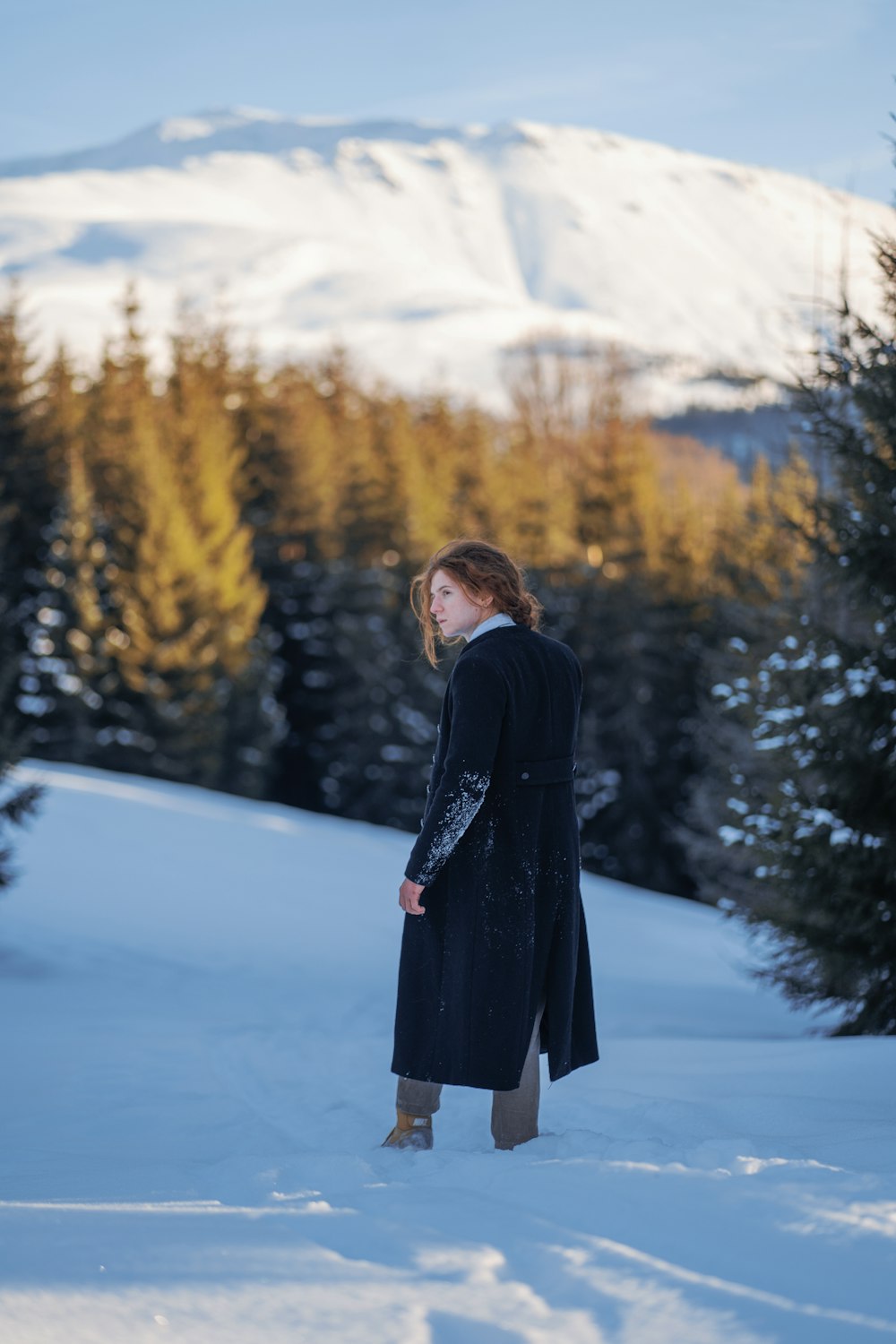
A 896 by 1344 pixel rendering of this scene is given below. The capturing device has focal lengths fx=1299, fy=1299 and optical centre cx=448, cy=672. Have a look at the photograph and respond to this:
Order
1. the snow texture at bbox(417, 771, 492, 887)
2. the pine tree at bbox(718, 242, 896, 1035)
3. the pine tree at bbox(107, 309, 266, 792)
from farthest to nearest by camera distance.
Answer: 1. the pine tree at bbox(107, 309, 266, 792)
2. the pine tree at bbox(718, 242, 896, 1035)
3. the snow texture at bbox(417, 771, 492, 887)

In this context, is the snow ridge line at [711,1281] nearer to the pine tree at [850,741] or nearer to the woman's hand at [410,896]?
the woman's hand at [410,896]

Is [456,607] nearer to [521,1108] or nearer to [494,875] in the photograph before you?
[494,875]

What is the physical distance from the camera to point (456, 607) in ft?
13.1

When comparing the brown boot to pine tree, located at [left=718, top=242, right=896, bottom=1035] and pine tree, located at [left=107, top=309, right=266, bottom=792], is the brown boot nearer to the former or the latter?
pine tree, located at [left=718, top=242, right=896, bottom=1035]

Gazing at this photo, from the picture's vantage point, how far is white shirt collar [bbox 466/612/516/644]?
3963mm

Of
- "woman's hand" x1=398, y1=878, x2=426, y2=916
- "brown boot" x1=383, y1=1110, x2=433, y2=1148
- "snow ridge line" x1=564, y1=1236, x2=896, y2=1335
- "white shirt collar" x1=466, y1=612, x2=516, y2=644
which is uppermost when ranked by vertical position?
"white shirt collar" x1=466, y1=612, x2=516, y2=644

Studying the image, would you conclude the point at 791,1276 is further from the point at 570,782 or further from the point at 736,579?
the point at 736,579

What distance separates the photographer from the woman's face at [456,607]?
13.1 ft

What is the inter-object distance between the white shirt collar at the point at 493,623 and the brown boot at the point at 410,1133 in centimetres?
150

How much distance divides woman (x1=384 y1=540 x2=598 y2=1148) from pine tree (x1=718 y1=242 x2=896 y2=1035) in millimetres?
3366

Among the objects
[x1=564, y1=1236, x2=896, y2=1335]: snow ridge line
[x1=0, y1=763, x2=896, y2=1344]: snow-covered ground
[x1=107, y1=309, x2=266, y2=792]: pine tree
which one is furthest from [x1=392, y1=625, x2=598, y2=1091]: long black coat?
[x1=107, y1=309, x2=266, y2=792]: pine tree

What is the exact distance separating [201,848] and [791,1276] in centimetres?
1231

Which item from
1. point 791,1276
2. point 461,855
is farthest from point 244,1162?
point 791,1276

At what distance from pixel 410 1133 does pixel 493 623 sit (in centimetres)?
160
